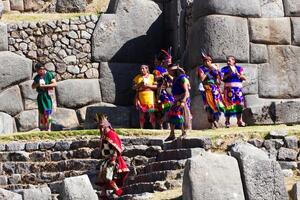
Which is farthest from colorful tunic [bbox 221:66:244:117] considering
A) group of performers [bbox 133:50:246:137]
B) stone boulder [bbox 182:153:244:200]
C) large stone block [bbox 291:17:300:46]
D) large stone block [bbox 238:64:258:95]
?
stone boulder [bbox 182:153:244:200]

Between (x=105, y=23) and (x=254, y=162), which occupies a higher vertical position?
→ (x=105, y=23)

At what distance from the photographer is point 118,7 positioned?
79.9 ft

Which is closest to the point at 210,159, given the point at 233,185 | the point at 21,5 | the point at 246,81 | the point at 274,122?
the point at 233,185

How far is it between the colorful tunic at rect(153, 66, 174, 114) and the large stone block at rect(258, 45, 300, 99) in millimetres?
1928

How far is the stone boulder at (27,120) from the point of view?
23312mm

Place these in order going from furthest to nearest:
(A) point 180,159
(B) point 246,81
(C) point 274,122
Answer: (B) point 246,81, (C) point 274,122, (A) point 180,159

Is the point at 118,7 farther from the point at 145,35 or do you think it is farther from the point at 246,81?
the point at 246,81

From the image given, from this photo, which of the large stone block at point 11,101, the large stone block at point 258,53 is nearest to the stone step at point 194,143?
the large stone block at point 258,53

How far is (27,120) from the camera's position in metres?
23.4

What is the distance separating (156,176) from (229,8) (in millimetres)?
6566

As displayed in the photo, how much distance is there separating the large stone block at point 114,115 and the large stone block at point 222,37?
2.96 metres

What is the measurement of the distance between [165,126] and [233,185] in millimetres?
8521

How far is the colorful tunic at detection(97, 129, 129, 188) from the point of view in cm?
1460

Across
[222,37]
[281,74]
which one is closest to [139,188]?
[222,37]
